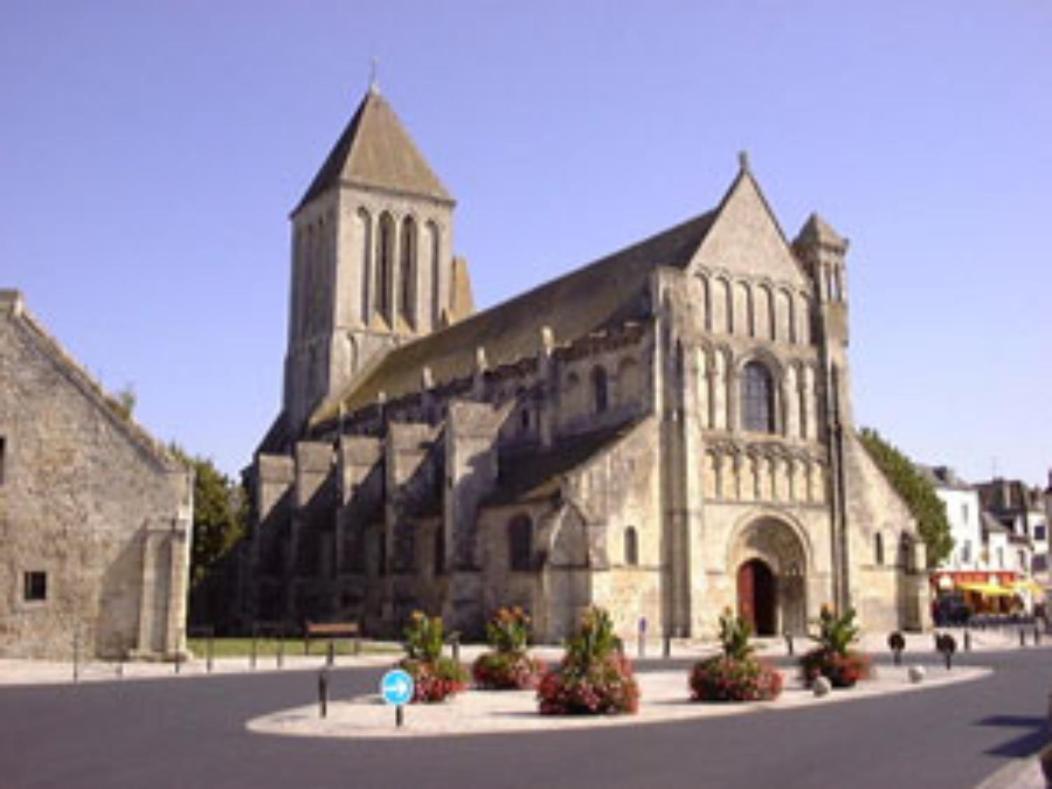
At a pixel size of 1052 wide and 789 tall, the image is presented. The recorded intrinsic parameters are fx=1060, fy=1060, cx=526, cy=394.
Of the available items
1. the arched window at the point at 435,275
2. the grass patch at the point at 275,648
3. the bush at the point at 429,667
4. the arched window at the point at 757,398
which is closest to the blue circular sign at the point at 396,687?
the bush at the point at 429,667

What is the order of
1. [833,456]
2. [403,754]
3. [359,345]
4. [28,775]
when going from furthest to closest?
[359,345] → [833,456] → [403,754] → [28,775]

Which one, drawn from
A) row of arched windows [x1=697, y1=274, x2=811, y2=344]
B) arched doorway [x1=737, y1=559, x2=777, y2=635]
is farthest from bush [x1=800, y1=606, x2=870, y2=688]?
row of arched windows [x1=697, y1=274, x2=811, y2=344]

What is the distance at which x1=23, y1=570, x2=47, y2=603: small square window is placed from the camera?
27.1 meters

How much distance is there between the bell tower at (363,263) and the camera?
58.9 meters

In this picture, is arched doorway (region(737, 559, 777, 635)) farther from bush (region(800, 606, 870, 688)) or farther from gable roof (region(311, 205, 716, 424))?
bush (region(800, 606, 870, 688))

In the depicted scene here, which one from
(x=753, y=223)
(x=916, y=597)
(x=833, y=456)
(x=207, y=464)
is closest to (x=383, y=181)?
(x=207, y=464)

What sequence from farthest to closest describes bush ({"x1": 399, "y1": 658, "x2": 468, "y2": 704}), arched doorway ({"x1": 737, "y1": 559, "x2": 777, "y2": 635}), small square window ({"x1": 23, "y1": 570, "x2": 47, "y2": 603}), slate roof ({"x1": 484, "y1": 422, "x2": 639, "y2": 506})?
arched doorway ({"x1": 737, "y1": 559, "x2": 777, "y2": 635})
slate roof ({"x1": 484, "y1": 422, "x2": 639, "y2": 506})
small square window ({"x1": 23, "y1": 570, "x2": 47, "y2": 603})
bush ({"x1": 399, "y1": 658, "x2": 468, "y2": 704})

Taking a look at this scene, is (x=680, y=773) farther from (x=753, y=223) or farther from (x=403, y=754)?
(x=753, y=223)

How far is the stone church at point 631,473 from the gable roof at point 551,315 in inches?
5.6

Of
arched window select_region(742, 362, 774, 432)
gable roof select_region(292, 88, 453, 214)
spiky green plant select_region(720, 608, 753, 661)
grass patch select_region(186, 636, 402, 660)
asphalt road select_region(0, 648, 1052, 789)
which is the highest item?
gable roof select_region(292, 88, 453, 214)

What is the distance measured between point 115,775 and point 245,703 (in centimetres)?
722

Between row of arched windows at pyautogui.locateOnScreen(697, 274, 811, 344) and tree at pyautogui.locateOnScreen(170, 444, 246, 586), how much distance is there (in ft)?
67.5

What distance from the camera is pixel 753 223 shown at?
39.6m

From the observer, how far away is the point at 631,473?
34531mm
